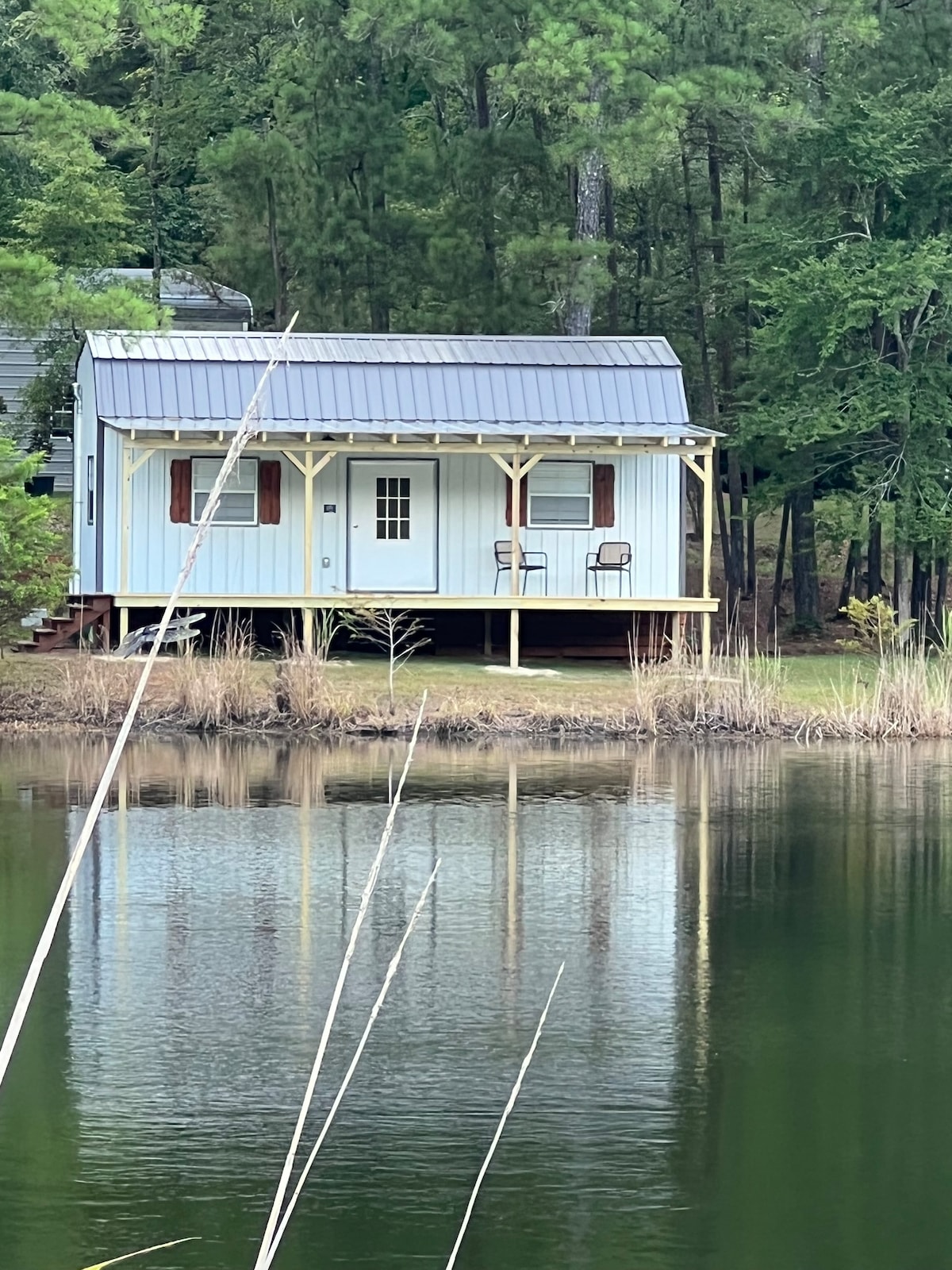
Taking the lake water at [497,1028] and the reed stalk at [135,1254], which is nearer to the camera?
the reed stalk at [135,1254]

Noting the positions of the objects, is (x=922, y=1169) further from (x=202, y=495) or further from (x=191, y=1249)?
(x=202, y=495)

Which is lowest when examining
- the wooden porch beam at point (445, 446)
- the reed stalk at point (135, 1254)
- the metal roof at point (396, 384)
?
the reed stalk at point (135, 1254)

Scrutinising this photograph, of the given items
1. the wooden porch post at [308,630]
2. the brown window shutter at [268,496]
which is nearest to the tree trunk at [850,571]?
the brown window shutter at [268,496]

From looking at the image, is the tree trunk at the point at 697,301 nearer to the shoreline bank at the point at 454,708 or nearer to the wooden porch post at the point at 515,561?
the wooden porch post at the point at 515,561

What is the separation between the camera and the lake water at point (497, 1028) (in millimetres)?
7637

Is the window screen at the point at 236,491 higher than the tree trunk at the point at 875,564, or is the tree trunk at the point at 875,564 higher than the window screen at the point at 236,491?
the window screen at the point at 236,491

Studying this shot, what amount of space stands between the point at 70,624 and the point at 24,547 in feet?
8.79

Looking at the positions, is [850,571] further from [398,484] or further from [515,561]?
[515,561]

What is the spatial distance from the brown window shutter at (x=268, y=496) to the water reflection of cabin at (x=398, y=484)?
3cm

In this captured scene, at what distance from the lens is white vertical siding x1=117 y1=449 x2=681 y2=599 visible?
25594 millimetres

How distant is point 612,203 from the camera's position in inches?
1375

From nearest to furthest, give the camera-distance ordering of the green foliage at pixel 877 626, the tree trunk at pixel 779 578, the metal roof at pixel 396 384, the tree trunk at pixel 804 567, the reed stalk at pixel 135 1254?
the reed stalk at pixel 135 1254, the green foliage at pixel 877 626, the metal roof at pixel 396 384, the tree trunk at pixel 804 567, the tree trunk at pixel 779 578

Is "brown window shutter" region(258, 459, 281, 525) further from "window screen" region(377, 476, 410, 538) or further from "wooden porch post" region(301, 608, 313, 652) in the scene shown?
"wooden porch post" region(301, 608, 313, 652)

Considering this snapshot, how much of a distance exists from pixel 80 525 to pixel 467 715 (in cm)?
808
